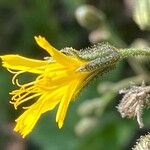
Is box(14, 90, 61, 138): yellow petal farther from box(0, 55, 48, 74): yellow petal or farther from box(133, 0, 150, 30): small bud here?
box(133, 0, 150, 30): small bud

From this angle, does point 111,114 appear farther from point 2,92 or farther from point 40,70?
point 40,70

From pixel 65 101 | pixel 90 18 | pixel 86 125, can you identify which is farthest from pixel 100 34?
pixel 65 101

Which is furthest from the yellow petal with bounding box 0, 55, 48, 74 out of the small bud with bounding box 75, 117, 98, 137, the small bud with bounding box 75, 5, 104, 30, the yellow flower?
the small bud with bounding box 75, 117, 98, 137

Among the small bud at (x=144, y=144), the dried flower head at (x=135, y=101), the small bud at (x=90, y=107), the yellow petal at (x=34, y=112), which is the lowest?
the small bud at (x=90, y=107)

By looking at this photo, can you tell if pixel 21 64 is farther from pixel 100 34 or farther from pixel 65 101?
pixel 100 34

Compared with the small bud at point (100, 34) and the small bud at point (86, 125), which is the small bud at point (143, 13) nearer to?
the small bud at point (100, 34)

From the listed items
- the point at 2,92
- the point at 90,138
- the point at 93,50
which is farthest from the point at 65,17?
the point at 93,50

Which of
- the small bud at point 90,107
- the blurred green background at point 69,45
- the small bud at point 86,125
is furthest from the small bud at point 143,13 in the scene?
the small bud at point 86,125
